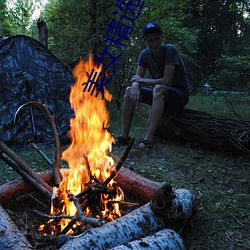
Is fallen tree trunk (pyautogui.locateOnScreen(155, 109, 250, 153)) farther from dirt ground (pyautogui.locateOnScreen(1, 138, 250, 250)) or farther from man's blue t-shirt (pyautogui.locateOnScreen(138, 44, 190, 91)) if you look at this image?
man's blue t-shirt (pyautogui.locateOnScreen(138, 44, 190, 91))

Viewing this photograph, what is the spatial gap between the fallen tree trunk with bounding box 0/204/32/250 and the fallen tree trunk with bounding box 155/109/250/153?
10.0 ft

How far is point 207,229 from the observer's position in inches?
82.0

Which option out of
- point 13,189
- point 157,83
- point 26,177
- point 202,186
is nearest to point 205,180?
point 202,186

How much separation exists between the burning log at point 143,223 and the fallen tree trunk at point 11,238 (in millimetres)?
298

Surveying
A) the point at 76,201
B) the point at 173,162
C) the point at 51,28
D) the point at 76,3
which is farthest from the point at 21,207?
the point at 51,28

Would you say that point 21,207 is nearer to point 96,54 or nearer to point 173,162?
point 173,162

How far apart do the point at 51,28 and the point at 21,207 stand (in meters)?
6.94

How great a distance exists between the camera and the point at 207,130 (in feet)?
13.2

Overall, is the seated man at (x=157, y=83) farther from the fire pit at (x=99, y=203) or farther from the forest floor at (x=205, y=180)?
the fire pit at (x=99, y=203)

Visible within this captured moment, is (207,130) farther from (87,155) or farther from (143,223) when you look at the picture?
(143,223)

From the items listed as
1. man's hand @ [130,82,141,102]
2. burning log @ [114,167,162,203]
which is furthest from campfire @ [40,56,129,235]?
man's hand @ [130,82,141,102]

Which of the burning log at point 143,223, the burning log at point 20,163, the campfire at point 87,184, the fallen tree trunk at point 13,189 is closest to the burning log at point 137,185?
the campfire at point 87,184

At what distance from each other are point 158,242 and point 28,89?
13.2 ft

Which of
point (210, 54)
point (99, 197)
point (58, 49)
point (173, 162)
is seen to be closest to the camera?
point (99, 197)
